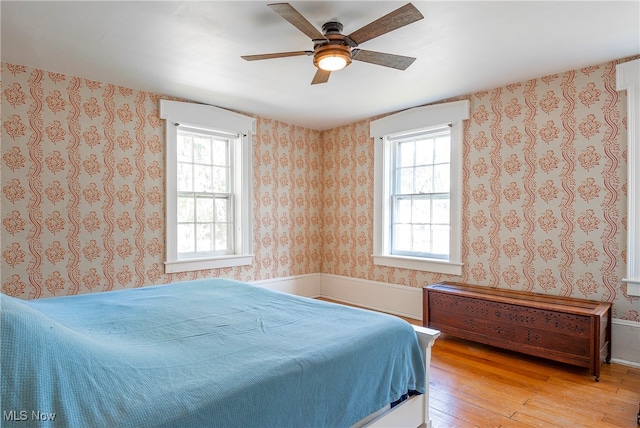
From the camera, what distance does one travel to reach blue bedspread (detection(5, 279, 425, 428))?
3.10 feet

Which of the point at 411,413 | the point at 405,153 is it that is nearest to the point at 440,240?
the point at 405,153

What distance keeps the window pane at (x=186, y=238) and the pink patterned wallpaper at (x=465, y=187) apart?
0.23 metres

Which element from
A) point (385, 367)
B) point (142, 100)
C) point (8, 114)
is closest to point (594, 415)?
point (385, 367)

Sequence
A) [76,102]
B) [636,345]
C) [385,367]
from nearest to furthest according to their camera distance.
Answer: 1. [385,367]
2. [636,345]
3. [76,102]

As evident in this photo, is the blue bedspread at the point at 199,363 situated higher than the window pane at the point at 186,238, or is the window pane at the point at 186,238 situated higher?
the window pane at the point at 186,238

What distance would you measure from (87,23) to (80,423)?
2423mm

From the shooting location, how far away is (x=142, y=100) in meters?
3.57

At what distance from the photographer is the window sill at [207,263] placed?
3744 mm

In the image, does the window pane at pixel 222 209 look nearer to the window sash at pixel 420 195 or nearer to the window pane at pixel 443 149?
the window sash at pixel 420 195

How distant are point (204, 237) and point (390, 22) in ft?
10.1

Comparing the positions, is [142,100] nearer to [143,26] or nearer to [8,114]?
[8,114]

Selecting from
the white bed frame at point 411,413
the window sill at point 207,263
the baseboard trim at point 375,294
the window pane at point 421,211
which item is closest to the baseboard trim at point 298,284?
the baseboard trim at point 375,294

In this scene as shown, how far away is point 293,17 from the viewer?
1.87 m

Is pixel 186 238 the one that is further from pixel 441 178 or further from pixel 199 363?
pixel 441 178
